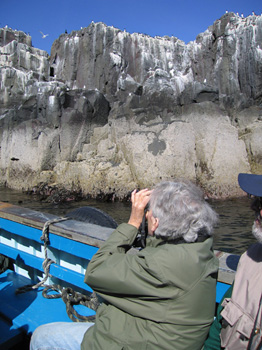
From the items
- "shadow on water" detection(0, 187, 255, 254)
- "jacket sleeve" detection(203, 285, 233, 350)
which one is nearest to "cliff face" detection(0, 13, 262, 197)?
"shadow on water" detection(0, 187, 255, 254)

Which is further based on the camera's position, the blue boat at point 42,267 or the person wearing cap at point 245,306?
the blue boat at point 42,267

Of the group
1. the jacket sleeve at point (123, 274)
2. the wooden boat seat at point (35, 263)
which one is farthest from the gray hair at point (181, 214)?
the wooden boat seat at point (35, 263)

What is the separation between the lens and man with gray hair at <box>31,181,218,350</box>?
4.76 ft

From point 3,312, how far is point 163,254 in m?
1.87

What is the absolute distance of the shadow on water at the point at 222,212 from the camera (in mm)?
7434

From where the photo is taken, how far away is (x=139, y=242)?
1.95m

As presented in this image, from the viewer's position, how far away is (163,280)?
1.44 metres

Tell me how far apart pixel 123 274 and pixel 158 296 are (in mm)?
210

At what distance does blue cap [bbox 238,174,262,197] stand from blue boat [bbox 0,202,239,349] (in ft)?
2.05

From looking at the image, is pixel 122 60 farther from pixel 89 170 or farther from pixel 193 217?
pixel 193 217

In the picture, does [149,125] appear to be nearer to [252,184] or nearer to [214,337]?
[252,184]

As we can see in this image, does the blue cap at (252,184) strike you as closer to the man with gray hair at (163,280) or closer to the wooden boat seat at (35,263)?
the man with gray hair at (163,280)

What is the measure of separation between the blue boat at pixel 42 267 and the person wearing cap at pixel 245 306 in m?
0.34

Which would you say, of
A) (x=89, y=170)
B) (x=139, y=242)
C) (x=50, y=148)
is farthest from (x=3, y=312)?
(x=50, y=148)
